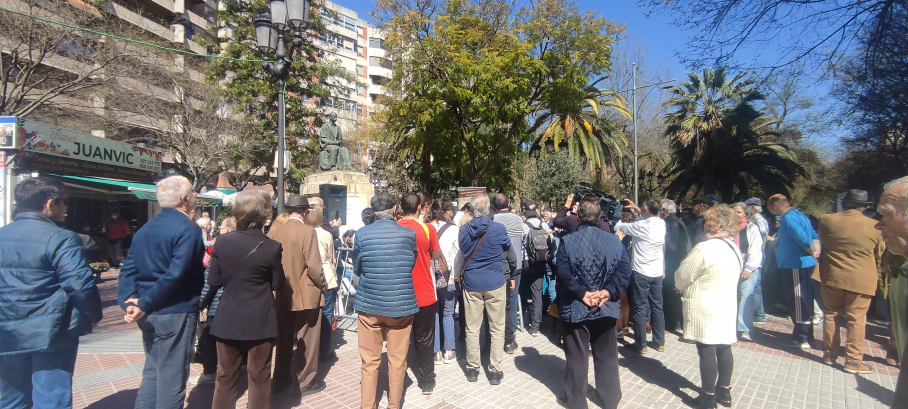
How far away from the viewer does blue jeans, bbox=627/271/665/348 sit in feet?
17.0

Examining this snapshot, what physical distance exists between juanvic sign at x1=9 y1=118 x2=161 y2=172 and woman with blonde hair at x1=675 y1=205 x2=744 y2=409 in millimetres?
14103

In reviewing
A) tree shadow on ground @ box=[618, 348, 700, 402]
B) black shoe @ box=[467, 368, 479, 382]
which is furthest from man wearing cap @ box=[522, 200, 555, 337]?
black shoe @ box=[467, 368, 479, 382]

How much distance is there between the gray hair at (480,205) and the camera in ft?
14.6

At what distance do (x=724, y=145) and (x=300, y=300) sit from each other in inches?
861

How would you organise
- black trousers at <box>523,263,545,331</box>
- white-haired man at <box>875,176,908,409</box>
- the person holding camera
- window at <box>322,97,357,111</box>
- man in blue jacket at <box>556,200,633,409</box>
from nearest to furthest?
white-haired man at <box>875,176,908,409</box>
man in blue jacket at <box>556,200,633,409</box>
the person holding camera
black trousers at <box>523,263,545,331</box>
window at <box>322,97,357,111</box>

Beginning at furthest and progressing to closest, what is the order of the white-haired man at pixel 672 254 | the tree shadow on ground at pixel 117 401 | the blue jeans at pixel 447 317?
the white-haired man at pixel 672 254 < the blue jeans at pixel 447 317 < the tree shadow on ground at pixel 117 401

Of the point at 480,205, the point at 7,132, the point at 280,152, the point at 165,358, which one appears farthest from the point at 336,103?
the point at 165,358

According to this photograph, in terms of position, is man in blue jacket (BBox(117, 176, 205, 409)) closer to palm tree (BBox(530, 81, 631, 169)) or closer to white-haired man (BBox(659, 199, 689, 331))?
white-haired man (BBox(659, 199, 689, 331))

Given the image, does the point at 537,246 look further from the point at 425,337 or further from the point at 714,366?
the point at 714,366

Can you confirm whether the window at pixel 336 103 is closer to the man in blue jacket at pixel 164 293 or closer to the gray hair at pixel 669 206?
the gray hair at pixel 669 206

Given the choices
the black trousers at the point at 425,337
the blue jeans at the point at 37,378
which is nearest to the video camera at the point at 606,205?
the black trousers at the point at 425,337

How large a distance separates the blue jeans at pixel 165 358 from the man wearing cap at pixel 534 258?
397 cm

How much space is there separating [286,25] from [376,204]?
14.6ft

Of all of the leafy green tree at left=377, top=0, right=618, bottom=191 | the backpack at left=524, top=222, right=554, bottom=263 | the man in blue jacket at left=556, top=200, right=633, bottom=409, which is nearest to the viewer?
the man in blue jacket at left=556, top=200, right=633, bottom=409
